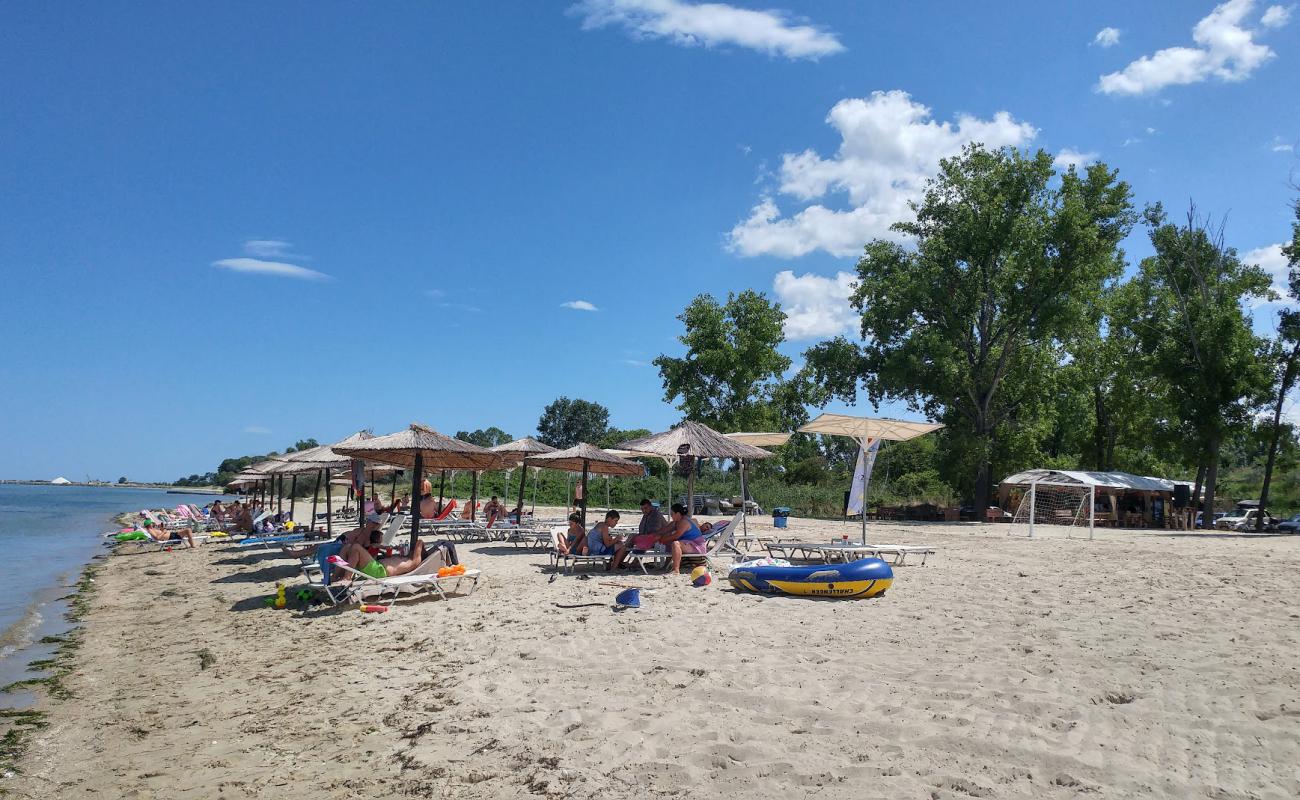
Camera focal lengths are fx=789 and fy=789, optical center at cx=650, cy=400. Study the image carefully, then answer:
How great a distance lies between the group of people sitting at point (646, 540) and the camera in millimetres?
11211

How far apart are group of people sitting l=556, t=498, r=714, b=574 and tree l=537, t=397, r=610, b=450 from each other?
279 ft

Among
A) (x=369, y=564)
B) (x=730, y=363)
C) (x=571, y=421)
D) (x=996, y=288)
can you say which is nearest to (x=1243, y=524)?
(x=996, y=288)

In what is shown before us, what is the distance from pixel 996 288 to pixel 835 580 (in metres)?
25.0

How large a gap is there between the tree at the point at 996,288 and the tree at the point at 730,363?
29.3ft

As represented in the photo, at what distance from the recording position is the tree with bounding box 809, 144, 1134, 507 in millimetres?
29484

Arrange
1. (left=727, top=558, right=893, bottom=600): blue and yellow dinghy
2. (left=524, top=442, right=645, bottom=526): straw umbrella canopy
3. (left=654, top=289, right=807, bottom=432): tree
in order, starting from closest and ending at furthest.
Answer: (left=727, top=558, right=893, bottom=600): blue and yellow dinghy → (left=524, top=442, right=645, bottom=526): straw umbrella canopy → (left=654, top=289, right=807, bottom=432): tree

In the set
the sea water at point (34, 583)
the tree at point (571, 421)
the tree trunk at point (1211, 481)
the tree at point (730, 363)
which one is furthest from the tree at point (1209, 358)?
the tree at point (571, 421)

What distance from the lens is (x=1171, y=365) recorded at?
27.7 m

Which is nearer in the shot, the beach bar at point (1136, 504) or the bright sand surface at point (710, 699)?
the bright sand surface at point (710, 699)

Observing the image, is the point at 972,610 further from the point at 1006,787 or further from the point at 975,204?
the point at 975,204

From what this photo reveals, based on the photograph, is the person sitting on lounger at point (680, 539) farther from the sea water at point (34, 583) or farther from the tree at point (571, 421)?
the tree at point (571, 421)

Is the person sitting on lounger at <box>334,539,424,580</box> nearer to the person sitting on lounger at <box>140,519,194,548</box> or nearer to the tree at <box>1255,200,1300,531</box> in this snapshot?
the person sitting on lounger at <box>140,519,194,548</box>

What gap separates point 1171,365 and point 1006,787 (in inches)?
1150

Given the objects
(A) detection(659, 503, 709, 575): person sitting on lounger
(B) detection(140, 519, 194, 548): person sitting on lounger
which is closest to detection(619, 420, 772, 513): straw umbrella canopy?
(A) detection(659, 503, 709, 575): person sitting on lounger
